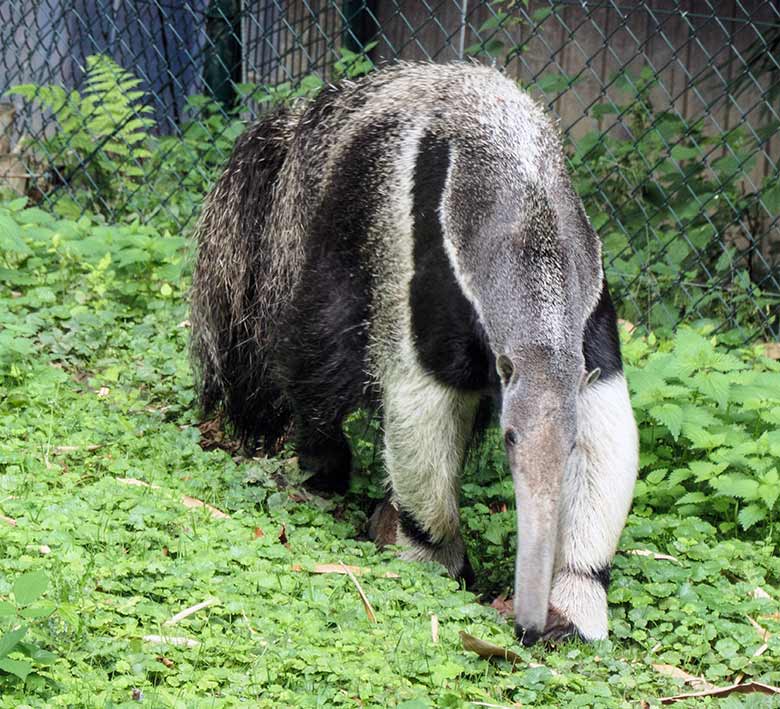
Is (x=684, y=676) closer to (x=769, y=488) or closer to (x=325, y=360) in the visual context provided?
(x=769, y=488)

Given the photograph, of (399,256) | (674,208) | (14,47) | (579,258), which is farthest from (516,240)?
(14,47)

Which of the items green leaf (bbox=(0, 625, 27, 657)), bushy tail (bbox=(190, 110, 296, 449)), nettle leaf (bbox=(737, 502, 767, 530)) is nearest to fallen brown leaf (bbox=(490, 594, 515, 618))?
nettle leaf (bbox=(737, 502, 767, 530))

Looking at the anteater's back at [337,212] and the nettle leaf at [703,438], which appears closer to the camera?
the anteater's back at [337,212]

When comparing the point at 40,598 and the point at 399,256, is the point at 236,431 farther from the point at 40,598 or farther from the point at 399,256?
the point at 40,598

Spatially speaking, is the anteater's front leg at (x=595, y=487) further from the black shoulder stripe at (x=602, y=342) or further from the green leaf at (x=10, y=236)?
the green leaf at (x=10, y=236)

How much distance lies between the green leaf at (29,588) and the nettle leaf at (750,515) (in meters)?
2.90

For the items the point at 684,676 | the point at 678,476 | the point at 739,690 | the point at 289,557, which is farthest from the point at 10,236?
the point at 739,690

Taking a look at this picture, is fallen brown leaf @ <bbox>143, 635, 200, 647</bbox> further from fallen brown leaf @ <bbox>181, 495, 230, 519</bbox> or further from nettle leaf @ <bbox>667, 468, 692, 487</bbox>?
nettle leaf @ <bbox>667, 468, 692, 487</bbox>

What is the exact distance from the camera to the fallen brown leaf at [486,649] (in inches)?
148

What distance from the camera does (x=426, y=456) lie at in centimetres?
459

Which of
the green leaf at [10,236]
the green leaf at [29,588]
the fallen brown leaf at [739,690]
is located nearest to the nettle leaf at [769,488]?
the fallen brown leaf at [739,690]

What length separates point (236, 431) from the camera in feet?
20.4

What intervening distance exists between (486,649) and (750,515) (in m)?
1.78

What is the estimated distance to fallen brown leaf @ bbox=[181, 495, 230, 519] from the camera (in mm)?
4852
